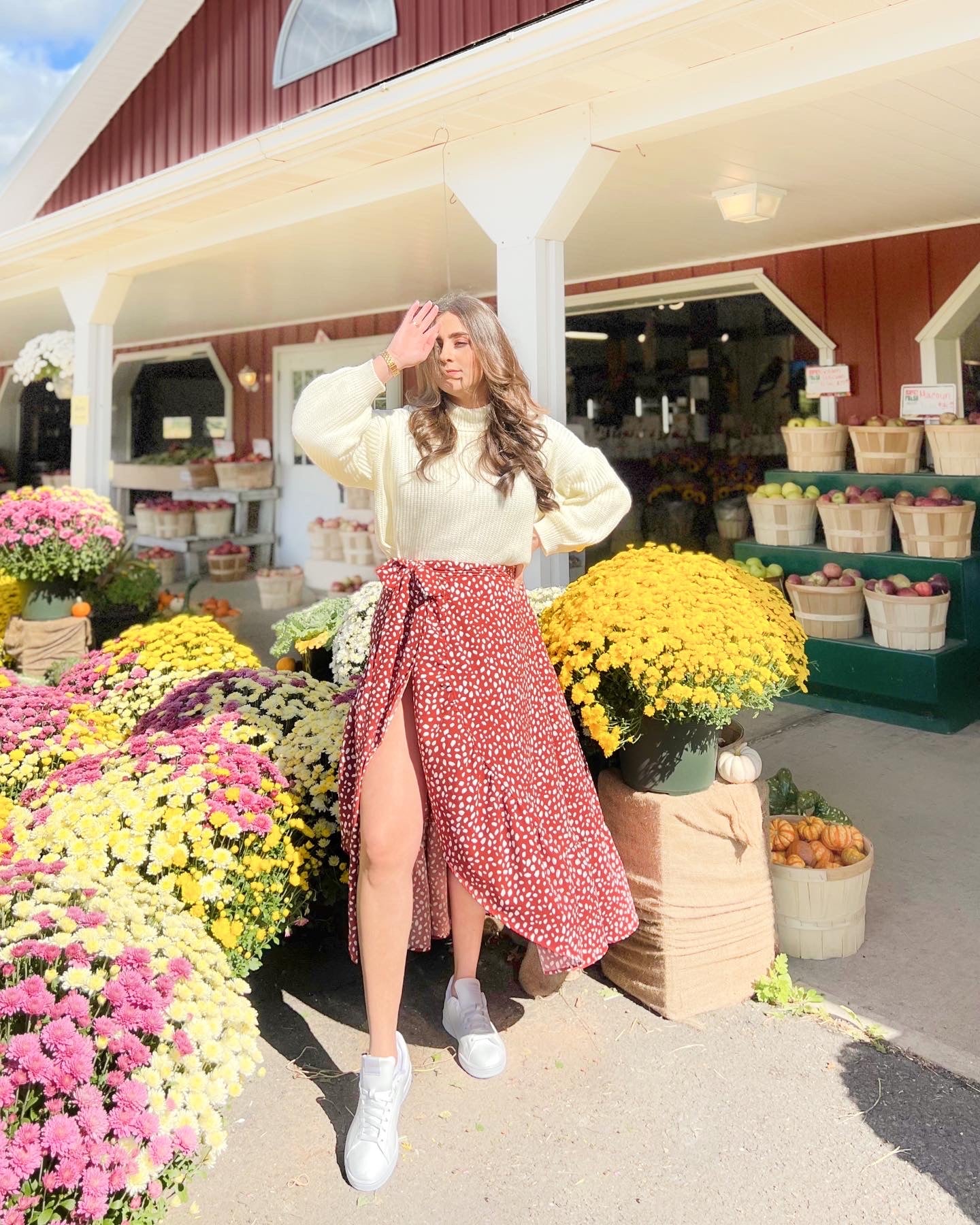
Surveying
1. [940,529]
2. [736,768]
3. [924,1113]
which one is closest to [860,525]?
[940,529]

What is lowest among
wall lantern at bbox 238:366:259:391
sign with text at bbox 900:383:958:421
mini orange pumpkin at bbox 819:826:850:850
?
mini orange pumpkin at bbox 819:826:850:850

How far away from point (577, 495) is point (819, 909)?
1438 mm

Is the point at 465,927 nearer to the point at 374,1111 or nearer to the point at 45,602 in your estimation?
the point at 374,1111

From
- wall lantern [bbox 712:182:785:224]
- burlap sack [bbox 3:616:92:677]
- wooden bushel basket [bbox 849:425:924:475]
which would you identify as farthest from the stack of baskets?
wall lantern [bbox 712:182:785:224]

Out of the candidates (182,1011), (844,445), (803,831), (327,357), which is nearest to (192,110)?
(327,357)

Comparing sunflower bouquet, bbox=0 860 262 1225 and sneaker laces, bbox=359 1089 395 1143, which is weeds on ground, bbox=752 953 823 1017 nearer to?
sneaker laces, bbox=359 1089 395 1143

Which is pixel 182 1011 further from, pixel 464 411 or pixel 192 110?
pixel 192 110

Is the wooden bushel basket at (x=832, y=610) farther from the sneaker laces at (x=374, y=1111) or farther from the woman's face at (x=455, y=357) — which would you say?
the sneaker laces at (x=374, y=1111)

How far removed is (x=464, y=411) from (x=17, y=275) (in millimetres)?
6964

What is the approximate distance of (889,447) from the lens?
595 cm

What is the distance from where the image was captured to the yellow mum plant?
2596 millimetres

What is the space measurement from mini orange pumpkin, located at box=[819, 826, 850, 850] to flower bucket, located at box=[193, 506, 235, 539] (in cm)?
889

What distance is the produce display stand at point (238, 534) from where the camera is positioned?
1098 centimetres

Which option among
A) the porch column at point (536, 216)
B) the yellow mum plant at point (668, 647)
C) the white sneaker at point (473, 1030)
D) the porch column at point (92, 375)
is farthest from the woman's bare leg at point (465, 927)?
the porch column at point (92, 375)
